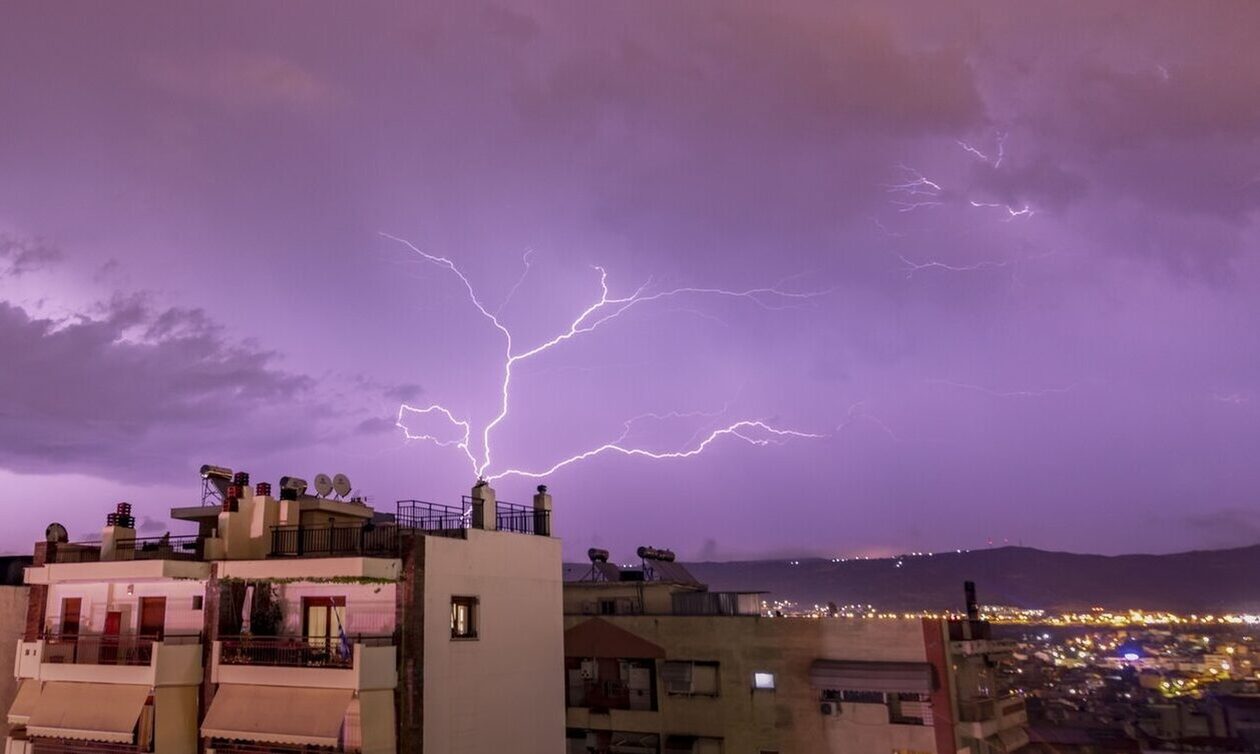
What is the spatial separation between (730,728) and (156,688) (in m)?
18.2

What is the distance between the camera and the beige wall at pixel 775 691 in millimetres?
27328

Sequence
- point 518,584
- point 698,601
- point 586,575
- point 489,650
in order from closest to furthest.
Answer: point 489,650 → point 518,584 → point 698,601 → point 586,575

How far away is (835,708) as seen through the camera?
27984mm

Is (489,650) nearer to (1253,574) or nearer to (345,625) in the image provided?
(345,625)

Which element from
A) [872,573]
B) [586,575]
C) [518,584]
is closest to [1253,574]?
[872,573]

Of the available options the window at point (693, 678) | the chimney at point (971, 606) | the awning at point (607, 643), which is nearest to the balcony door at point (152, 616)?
the awning at point (607, 643)

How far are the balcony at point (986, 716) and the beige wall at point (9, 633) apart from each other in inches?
1110

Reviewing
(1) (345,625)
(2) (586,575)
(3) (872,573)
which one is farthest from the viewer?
(3) (872,573)

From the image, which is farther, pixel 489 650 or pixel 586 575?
pixel 586 575

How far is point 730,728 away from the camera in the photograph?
2961cm

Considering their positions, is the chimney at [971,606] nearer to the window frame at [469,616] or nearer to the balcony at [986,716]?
the balcony at [986,716]

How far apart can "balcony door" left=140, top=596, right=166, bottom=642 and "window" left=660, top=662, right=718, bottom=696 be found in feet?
54.6

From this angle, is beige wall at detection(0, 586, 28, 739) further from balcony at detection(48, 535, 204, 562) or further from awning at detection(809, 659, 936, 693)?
awning at detection(809, 659, 936, 693)

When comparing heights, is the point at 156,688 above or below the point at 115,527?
below
